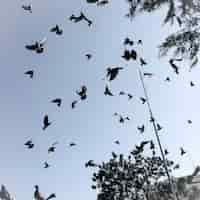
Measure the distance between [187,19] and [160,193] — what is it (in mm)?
25180

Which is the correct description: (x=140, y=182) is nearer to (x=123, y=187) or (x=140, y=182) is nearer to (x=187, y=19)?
(x=123, y=187)

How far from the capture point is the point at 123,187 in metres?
33.7

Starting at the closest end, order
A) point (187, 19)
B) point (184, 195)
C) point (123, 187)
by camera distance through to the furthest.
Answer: point (187, 19), point (123, 187), point (184, 195)

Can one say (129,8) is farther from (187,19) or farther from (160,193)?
(160,193)

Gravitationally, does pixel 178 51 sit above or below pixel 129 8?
below

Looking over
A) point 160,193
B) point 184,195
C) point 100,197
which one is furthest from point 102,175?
point 184,195

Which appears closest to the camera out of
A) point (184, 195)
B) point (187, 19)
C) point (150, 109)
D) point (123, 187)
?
point (187, 19)

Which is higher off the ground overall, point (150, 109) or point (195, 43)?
point (150, 109)

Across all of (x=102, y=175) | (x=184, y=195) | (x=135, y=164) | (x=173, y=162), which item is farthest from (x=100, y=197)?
(x=184, y=195)

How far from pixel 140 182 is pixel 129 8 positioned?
21869 mm

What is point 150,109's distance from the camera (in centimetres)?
2481

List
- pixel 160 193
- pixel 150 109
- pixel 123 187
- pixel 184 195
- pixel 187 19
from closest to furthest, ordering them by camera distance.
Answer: pixel 187 19 → pixel 150 109 → pixel 123 187 → pixel 160 193 → pixel 184 195

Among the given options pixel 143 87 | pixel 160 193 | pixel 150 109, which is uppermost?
pixel 143 87

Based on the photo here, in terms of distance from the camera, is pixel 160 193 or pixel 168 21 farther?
pixel 160 193
